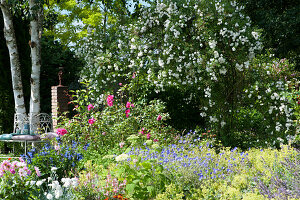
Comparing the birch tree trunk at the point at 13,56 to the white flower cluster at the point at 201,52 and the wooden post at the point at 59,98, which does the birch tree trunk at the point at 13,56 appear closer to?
the wooden post at the point at 59,98

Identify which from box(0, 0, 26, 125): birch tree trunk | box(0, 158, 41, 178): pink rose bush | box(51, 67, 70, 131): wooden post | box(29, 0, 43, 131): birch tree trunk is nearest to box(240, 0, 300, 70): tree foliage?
box(51, 67, 70, 131): wooden post

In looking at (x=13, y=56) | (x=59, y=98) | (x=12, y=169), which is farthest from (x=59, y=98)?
(x=12, y=169)

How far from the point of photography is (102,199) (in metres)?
3.40

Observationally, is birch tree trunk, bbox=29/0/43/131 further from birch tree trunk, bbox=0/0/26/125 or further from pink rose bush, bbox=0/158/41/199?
pink rose bush, bbox=0/158/41/199

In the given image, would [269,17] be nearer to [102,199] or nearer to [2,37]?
[2,37]

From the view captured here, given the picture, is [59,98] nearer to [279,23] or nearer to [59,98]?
[59,98]

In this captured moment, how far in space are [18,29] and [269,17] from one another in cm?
677

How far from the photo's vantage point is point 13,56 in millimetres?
7211

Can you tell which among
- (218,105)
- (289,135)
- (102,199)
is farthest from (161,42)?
(102,199)

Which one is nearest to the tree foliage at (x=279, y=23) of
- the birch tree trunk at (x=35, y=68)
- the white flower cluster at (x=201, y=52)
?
the white flower cluster at (x=201, y=52)

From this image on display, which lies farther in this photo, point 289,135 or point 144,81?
point 144,81

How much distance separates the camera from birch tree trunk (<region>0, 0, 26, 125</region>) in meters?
7.12

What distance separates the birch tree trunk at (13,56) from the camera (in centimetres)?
712

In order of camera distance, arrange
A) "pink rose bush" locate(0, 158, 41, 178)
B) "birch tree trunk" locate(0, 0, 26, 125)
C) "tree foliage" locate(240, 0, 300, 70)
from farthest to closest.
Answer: "tree foliage" locate(240, 0, 300, 70) < "birch tree trunk" locate(0, 0, 26, 125) < "pink rose bush" locate(0, 158, 41, 178)
